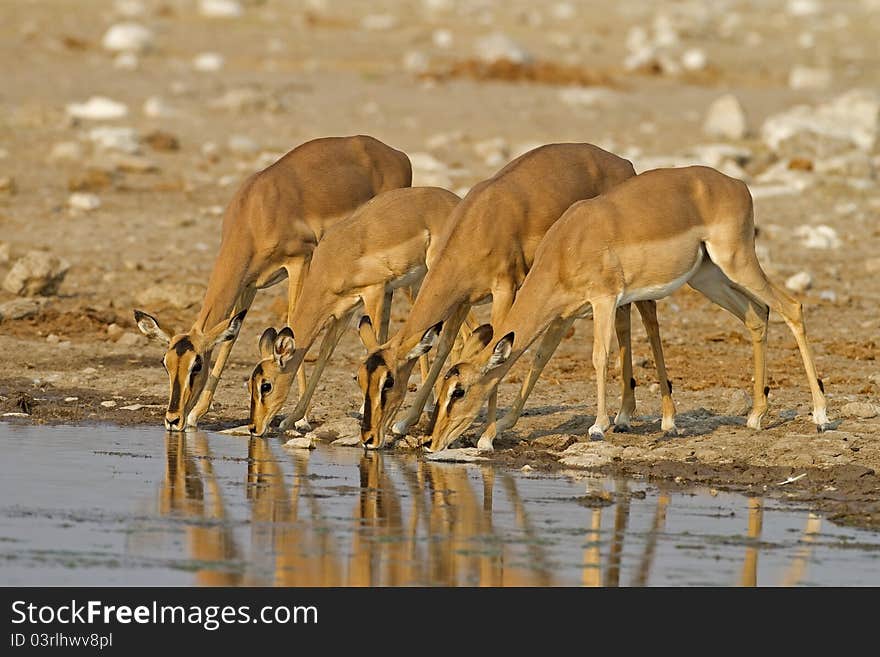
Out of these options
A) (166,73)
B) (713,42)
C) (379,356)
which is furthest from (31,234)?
(713,42)

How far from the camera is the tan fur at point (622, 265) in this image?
45.5 feet

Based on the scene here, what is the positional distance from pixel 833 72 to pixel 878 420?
32.2 meters

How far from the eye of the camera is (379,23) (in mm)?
50094

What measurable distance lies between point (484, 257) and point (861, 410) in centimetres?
344

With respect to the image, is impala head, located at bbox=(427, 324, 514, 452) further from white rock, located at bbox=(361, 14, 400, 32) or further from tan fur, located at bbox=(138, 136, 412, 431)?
white rock, located at bbox=(361, 14, 400, 32)

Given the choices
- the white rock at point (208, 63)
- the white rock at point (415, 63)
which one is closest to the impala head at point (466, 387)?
the white rock at point (208, 63)

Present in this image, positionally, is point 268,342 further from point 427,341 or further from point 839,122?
point 839,122

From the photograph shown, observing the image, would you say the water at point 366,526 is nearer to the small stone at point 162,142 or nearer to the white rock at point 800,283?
the white rock at point 800,283

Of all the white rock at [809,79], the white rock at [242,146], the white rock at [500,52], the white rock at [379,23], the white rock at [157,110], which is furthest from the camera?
the white rock at [379,23]

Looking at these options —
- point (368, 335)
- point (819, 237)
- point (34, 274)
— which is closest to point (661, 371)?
point (368, 335)

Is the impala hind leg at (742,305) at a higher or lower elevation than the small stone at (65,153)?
higher

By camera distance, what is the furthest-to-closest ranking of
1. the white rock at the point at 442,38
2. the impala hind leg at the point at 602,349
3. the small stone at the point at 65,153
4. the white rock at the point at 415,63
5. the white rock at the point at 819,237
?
the white rock at the point at 442,38, the white rock at the point at 415,63, the small stone at the point at 65,153, the white rock at the point at 819,237, the impala hind leg at the point at 602,349

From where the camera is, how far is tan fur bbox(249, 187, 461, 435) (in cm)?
1512

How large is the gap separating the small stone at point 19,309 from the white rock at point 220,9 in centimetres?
3059
